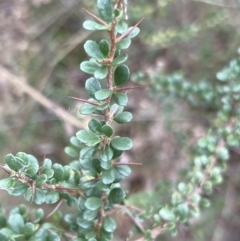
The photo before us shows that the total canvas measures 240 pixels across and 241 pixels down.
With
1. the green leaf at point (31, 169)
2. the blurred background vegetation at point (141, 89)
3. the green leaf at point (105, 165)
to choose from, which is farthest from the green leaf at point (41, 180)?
the blurred background vegetation at point (141, 89)

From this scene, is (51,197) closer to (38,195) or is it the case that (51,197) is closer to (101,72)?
(38,195)

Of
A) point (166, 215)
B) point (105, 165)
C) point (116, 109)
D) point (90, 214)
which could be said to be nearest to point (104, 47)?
point (116, 109)

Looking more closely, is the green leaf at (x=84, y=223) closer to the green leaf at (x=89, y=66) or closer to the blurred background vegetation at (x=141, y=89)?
the green leaf at (x=89, y=66)

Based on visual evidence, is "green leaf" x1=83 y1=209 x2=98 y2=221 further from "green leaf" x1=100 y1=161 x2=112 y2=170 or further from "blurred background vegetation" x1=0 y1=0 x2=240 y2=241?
"blurred background vegetation" x1=0 y1=0 x2=240 y2=241

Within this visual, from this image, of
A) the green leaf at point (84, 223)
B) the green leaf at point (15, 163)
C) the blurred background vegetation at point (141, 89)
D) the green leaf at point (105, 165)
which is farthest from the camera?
the blurred background vegetation at point (141, 89)

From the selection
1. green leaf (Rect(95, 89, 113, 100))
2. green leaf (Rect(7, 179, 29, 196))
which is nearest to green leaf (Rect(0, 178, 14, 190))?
green leaf (Rect(7, 179, 29, 196))

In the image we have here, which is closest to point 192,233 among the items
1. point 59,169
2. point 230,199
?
point 230,199
